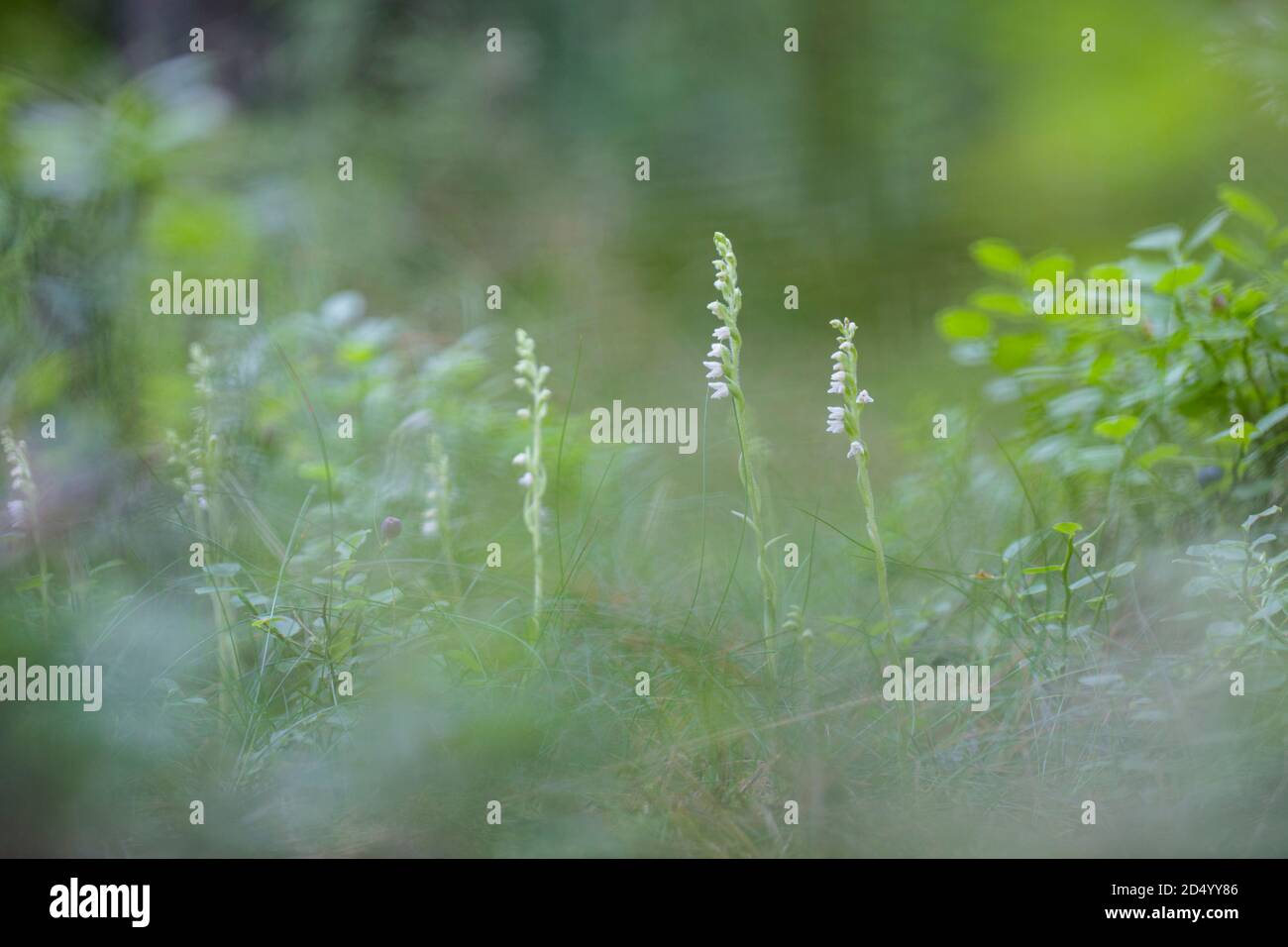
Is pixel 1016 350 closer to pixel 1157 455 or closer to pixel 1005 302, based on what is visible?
pixel 1005 302

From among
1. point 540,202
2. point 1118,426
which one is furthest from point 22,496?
point 1118,426

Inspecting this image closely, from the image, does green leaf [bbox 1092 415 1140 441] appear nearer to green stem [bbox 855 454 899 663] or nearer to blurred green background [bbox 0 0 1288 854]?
blurred green background [bbox 0 0 1288 854]

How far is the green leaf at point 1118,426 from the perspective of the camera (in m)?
1.54

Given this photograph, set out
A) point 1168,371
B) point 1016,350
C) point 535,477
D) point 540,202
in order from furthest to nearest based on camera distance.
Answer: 1. point 540,202
2. point 1016,350
3. point 1168,371
4. point 535,477

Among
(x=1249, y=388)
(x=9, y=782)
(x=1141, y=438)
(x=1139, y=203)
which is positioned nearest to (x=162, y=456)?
(x=9, y=782)

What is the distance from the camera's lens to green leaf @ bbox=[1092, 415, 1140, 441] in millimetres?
1541

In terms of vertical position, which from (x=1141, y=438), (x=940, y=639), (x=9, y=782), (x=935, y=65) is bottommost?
(x=9, y=782)

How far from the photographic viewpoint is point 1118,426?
1.56 meters

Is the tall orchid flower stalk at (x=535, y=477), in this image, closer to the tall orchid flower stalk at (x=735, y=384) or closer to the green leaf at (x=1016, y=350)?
the tall orchid flower stalk at (x=735, y=384)

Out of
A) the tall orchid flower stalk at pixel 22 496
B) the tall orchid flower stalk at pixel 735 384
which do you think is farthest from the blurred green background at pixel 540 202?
the tall orchid flower stalk at pixel 735 384
